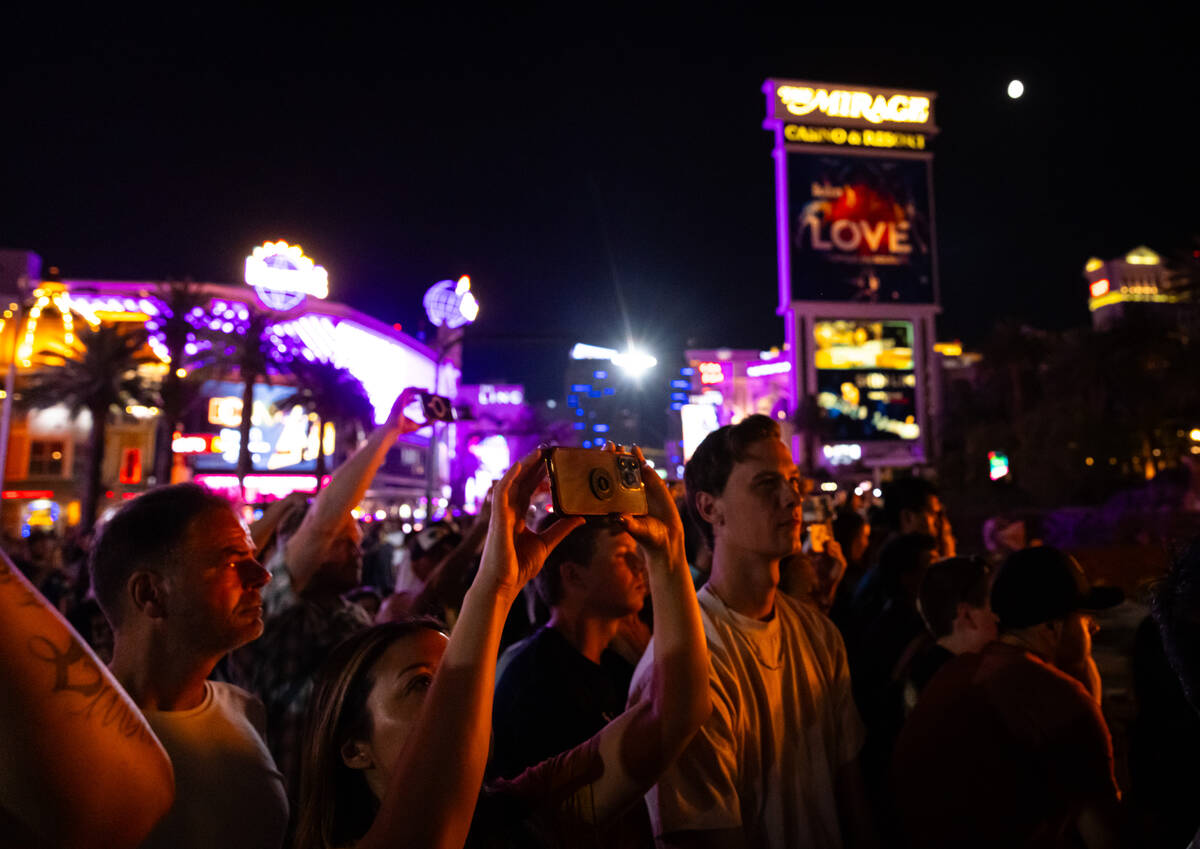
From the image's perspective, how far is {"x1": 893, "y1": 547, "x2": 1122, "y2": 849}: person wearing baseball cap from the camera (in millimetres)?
2676

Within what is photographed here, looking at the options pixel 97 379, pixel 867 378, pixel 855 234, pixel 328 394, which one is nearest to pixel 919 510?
pixel 328 394

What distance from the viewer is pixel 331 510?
355 centimetres

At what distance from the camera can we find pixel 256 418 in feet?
167

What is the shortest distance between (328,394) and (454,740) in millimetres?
36672

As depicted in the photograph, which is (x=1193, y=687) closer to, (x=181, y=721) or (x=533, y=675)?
(x=533, y=675)

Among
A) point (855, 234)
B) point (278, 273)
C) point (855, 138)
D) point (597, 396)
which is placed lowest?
point (278, 273)

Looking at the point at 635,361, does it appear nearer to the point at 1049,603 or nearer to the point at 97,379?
the point at 97,379

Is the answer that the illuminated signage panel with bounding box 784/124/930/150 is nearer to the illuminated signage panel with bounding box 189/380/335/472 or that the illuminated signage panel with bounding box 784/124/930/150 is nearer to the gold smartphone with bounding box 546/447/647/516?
the illuminated signage panel with bounding box 189/380/335/472

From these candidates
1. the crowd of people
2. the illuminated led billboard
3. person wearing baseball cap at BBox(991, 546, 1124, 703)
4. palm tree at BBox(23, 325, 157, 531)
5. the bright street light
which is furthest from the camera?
the bright street light

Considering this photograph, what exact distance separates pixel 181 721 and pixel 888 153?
75470mm

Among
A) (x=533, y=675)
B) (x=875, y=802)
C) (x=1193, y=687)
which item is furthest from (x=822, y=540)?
(x=1193, y=687)

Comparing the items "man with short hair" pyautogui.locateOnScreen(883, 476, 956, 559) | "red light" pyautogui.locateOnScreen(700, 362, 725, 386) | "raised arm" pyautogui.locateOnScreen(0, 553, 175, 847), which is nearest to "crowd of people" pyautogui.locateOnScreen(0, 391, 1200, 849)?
"raised arm" pyautogui.locateOnScreen(0, 553, 175, 847)

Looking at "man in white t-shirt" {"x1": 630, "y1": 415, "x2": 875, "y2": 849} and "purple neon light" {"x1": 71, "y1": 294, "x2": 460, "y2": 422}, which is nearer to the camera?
"man in white t-shirt" {"x1": 630, "y1": 415, "x2": 875, "y2": 849}

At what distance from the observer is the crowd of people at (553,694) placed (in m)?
1.58
